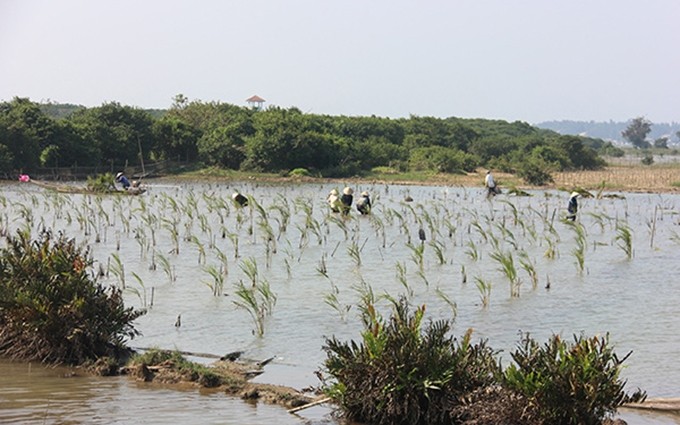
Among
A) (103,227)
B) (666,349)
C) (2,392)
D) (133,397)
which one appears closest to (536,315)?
(666,349)

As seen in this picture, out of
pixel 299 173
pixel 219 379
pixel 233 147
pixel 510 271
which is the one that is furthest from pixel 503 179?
pixel 219 379

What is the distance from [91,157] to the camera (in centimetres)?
4538

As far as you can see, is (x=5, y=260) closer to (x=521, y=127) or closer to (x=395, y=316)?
(x=395, y=316)

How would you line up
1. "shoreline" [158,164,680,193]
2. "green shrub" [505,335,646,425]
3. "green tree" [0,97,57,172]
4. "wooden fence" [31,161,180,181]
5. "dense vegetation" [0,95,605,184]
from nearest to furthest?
"green shrub" [505,335,646,425], "shoreline" [158,164,680,193], "green tree" [0,97,57,172], "wooden fence" [31,161,180,181], "dense vegetation" [0,95,605,184]

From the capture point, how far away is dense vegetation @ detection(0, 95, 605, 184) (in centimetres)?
4353

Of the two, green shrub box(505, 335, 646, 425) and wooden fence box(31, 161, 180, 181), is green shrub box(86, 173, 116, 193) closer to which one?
wooden fence box(31, 161, 180, 181)

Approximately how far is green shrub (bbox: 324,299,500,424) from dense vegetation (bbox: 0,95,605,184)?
35806mm

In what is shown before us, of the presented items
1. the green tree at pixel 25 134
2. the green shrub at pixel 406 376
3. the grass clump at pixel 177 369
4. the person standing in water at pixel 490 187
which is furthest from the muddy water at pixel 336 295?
the green tree at pixel 25 134

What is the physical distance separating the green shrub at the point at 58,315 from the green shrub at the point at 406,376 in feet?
9.80

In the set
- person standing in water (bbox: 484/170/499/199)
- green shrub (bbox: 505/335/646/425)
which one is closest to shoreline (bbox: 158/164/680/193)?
person standing in water (bbox: 484/170/499/199)

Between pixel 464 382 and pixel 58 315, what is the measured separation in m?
4.18

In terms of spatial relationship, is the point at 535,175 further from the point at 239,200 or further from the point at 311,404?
the point at 311,404

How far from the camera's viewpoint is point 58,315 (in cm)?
880

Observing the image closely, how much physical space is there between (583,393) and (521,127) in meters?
85.3
